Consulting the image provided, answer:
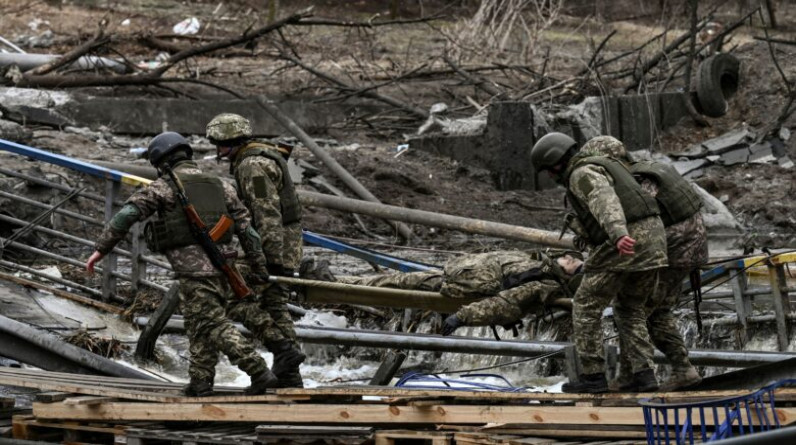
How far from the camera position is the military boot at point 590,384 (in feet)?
26.8

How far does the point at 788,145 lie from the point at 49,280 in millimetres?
12051

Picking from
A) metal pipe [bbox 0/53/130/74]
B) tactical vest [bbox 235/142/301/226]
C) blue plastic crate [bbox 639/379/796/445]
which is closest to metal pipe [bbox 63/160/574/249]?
tactical vest [bbox 235/142/301/226]

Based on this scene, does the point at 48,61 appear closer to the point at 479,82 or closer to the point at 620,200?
the point at 479,82

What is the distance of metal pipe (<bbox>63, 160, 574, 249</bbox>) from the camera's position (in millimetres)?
11141

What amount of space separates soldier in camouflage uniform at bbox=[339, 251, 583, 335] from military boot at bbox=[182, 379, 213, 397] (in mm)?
1854

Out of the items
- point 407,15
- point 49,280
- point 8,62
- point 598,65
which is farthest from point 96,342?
point 407,15

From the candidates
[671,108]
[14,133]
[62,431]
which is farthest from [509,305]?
[671,108]

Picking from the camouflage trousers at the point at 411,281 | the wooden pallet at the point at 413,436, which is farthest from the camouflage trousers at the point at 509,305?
the wooden pallet at the point at 413,436

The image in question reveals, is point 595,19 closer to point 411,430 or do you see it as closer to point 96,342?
point 96,342

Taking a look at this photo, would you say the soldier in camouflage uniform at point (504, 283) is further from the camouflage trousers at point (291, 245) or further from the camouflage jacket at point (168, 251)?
the camouflage jacket at point (168, 251)

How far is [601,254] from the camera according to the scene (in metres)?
8.18

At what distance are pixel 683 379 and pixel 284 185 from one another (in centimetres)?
297

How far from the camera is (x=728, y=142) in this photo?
66.6 feet

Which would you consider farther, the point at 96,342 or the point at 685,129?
the point at 685,129
